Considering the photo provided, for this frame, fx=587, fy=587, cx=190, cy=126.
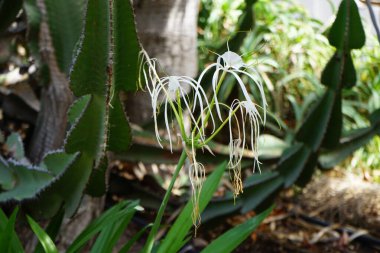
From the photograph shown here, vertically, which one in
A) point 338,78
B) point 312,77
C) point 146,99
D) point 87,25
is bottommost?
point 312,77

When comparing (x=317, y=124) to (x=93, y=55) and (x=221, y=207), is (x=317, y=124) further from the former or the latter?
(x=93, y=55)

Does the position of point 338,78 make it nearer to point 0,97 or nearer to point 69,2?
point 69,2

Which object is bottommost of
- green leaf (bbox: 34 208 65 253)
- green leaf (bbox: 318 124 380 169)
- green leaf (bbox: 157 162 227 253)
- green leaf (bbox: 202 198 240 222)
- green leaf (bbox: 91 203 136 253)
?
green leaf (bbox: 202 198 240 222)

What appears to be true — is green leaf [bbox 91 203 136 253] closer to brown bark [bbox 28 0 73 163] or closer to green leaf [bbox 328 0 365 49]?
brown bark [bbox 28 0 73 163]

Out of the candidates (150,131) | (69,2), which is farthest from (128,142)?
(150,131)

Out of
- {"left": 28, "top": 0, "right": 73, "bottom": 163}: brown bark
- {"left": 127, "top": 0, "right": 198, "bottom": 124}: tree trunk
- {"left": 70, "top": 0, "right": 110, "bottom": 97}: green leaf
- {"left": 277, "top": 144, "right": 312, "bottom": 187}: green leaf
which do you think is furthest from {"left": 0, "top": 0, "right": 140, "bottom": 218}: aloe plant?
{"left": 277, "top": 144, "right": 312, "bottom": 187}: green leaf

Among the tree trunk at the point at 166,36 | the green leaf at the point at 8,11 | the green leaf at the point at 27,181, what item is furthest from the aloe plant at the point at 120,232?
the tree trunk at the point at 166,36
